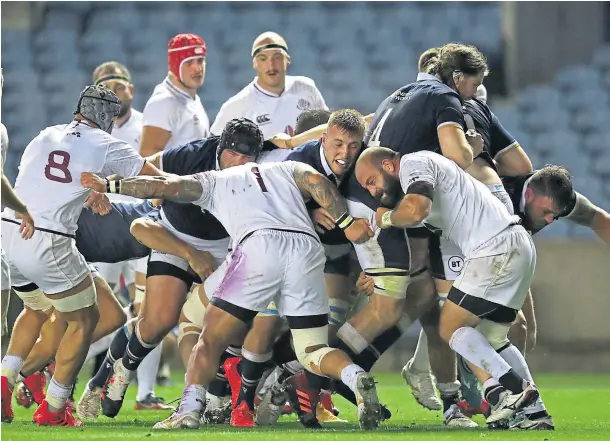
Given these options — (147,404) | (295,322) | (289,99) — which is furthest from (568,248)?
(295,322)

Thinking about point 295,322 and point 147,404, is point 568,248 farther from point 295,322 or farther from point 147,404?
point 295,322

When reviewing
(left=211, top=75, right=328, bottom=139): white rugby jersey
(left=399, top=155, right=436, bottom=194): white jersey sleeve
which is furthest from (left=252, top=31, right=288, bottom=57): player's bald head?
(left=399, top=155, right=436, bottom=194): white jersey sleeve

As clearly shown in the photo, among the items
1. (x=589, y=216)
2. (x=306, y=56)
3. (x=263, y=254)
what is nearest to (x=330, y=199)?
(x=263, y=254)

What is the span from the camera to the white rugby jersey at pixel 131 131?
11312 millimetres

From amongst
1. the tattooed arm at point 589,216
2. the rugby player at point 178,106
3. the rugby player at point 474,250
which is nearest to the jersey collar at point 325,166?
the rugby player at point 474,250

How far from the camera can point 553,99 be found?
18266 millimetres

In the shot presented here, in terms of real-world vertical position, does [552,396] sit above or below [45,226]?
below

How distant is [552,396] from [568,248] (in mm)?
3635

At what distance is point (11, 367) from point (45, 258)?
0.76 metres

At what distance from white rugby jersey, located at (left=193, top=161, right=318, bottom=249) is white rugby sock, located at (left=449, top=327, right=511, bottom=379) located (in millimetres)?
1038

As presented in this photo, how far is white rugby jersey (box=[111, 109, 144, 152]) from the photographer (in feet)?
37.1

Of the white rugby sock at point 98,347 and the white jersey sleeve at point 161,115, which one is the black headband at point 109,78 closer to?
the white jersey sleeve at point 161,115

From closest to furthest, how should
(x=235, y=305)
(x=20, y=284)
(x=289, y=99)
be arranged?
(x=235, y=305) → (x=20, y=284) → (x=289, y=99)

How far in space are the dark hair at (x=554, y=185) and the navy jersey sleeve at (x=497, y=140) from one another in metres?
0.85
